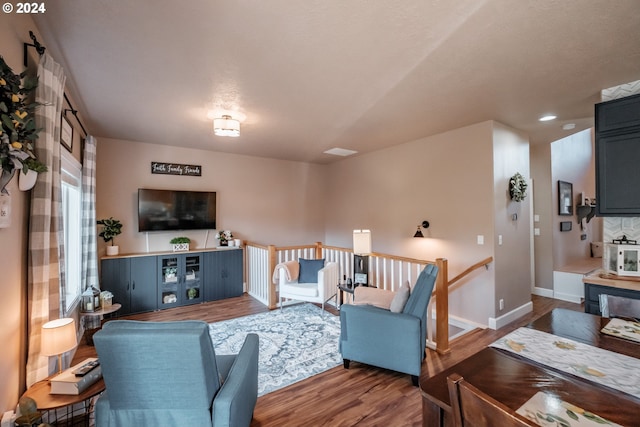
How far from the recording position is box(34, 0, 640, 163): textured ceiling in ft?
5.42

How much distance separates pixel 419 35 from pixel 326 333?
126 inches

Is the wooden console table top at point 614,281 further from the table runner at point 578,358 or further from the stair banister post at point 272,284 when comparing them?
the stair banister post at point 272,284

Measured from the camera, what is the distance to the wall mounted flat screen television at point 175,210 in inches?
175

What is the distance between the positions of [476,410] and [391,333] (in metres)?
1.80

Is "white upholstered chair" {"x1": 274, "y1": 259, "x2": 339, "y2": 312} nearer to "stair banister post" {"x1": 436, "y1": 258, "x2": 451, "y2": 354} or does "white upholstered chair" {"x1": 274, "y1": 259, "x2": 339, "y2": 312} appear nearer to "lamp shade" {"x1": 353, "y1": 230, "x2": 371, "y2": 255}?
"lamp shade" {"x1": 353, "y1": 230, "x2": 371, "y2": 255}

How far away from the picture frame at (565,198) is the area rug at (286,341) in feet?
15.3

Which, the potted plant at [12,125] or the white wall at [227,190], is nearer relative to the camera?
the potted plant at [12,125]

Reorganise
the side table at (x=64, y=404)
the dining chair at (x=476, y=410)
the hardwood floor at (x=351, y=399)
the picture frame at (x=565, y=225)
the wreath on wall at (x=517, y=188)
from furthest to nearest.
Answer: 1. the picture frame at (x=565, y=225)
2. the wreath on wall at (x=517, y=188)
3. the hardwood floor at (x=351, y=399)
4. the side table at (x=64, y=404)
5. the dining chair at (x=476, y=410)

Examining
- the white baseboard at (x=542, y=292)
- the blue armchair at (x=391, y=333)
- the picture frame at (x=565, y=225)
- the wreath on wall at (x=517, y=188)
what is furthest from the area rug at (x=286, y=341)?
the picture frame at (x=565, y=225)

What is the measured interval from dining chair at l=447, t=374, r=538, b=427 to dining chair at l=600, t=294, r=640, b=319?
190 cm

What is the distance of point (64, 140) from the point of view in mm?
2594

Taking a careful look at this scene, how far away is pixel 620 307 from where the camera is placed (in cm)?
183

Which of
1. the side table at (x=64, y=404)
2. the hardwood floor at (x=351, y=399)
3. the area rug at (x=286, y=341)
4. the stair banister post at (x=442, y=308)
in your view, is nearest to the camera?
the side table at (x=64, y=404)

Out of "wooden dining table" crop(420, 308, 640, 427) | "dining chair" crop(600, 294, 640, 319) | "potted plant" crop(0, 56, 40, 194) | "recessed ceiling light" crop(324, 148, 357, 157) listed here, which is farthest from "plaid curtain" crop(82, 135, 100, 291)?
"dining chair" crop(600, 294, 640, 319)
